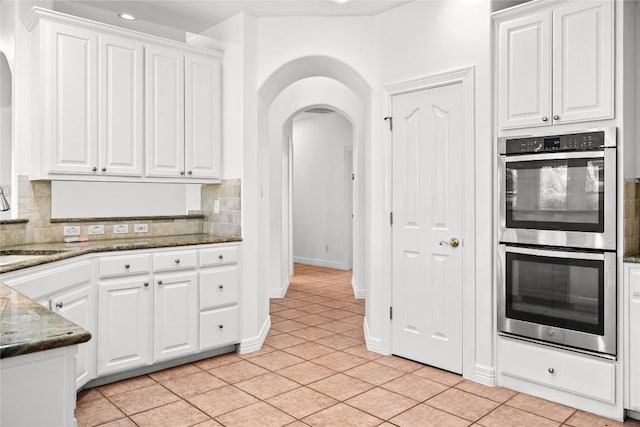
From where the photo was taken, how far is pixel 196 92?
381 centimetres

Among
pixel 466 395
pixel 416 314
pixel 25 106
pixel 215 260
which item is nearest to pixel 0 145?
pixel 25 106

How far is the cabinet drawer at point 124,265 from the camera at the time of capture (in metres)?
A: 3.11

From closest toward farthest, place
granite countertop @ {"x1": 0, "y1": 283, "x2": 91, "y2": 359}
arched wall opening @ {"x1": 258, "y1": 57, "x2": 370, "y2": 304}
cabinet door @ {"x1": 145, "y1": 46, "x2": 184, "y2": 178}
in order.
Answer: granite countertop @ {"x1": 0, "y1": 283, "x2": 91, "y2": 359}
cabinet door @ {"x1": 145, "y1": 46, "x2": 184, "y2": 178}
arched wall opening @ {"x1": 258, "y1": 57, "x2": 370, "y2": 304}

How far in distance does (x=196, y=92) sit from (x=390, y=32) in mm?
1603

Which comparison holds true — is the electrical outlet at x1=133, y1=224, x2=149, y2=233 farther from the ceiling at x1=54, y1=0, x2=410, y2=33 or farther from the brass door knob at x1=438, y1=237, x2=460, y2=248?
the brass door knob at x1=438, y1=237, x2=460, y2=248

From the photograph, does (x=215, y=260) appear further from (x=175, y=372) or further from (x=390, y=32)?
(x=390, y=32)

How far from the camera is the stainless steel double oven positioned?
8.86 feet

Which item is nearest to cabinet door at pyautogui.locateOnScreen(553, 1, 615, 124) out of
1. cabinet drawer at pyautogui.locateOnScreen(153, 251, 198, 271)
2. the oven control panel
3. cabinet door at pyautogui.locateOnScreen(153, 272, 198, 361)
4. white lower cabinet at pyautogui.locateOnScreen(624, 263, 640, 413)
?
the oven control panel

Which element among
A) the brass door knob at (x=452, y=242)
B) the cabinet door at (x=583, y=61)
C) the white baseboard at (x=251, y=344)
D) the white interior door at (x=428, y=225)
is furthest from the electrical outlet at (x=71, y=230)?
the cabinet door at (x=583, y=61)

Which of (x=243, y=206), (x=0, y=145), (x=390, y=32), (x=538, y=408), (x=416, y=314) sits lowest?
(x=538, y=408)

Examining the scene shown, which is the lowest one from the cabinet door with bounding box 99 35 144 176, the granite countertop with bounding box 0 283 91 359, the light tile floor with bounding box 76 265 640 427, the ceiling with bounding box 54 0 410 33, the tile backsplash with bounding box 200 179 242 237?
the light tile floor with bounding box 76 265 640 427

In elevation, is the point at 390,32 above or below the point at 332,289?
above

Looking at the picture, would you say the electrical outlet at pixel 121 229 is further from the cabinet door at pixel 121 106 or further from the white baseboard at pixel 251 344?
the white baseboard at pixel 251 344

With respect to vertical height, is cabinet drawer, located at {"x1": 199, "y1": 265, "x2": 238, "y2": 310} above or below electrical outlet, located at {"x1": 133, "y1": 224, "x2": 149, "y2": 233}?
below
